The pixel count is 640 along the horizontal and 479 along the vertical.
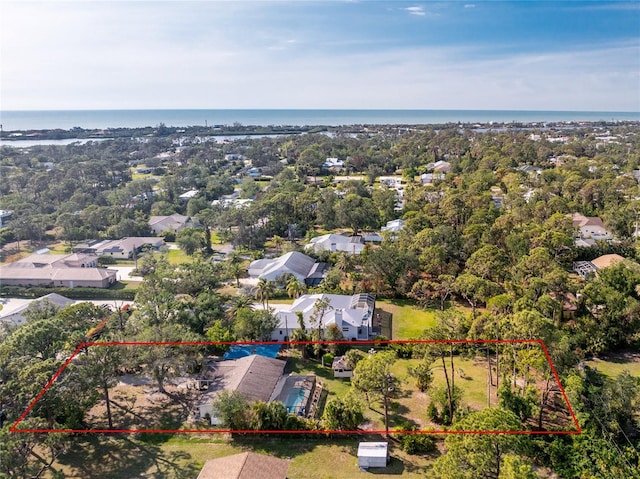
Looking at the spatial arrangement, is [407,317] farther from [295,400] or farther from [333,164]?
[333,164]

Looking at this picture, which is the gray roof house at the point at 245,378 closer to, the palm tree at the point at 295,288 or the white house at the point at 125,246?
the palm tree at the point at 295,288

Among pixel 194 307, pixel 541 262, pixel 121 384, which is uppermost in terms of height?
pixel 541 262

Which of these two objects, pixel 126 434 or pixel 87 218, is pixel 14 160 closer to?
pixel 87 218

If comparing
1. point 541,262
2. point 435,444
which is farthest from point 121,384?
point 541,262

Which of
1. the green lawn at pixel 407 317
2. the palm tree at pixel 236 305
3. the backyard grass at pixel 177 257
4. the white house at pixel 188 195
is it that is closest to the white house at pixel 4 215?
the white house at pixel 188 195

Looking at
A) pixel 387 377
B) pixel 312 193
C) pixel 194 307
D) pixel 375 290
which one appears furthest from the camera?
pixel 312 193

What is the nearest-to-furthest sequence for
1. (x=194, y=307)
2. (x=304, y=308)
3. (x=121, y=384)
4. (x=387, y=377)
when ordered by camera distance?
(x=387, y=377), (x=121, y=384), (x=194, y=307), (x=304, y=308)

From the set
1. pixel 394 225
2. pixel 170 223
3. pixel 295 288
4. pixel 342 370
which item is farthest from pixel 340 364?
pixel 170 223
